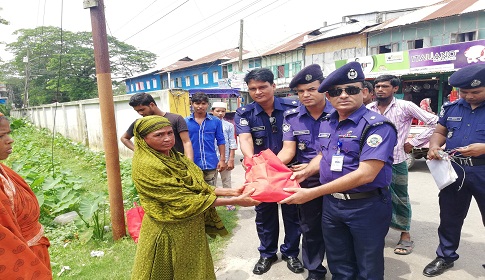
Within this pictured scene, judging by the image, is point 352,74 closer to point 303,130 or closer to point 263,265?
point 303,130

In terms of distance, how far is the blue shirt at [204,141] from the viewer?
4.63 meters

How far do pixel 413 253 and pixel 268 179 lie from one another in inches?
85.1

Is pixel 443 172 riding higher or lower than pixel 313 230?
higher

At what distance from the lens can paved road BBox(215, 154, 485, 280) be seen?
2947 mm

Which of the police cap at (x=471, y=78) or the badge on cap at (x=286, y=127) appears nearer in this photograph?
the police cap at (x=471, y=78)

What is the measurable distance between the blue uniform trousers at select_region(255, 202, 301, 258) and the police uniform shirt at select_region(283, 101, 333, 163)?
0.59 m

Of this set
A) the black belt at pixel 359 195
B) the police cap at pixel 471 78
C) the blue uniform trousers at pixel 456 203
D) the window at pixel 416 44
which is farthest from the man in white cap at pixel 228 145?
the window at pixel 416 44

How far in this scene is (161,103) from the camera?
7148mm

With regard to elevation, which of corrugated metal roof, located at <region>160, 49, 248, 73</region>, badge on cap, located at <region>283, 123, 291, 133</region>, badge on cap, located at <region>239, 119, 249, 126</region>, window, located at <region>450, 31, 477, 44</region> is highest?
corrugated metal roof, located at <region>160, 49, 248, 73</region>

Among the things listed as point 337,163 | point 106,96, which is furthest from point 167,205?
point 106,96

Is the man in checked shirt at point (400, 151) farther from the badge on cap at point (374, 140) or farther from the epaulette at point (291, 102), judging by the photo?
the badge on cap at point (374, 140)

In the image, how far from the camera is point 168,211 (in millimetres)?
1994

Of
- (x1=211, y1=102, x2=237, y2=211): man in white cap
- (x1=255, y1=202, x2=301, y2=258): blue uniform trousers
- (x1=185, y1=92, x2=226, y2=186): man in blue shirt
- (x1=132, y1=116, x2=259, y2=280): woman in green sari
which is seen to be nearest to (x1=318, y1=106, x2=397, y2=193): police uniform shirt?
(x1=132, y1=116, x2=259, y2=280): woman in green sari

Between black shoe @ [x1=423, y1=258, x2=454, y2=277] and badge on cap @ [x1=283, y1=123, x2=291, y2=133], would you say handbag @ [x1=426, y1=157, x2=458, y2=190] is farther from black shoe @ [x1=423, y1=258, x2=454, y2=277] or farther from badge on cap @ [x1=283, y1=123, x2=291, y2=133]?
badge on cap @ [x1=283, y1=123, x2=291, y2=133]
